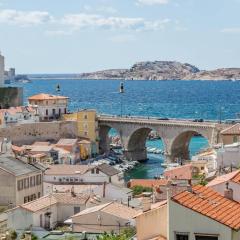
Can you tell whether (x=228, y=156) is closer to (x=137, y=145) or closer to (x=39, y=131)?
(x=39, y=131)

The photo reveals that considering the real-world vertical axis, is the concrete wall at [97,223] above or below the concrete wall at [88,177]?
above

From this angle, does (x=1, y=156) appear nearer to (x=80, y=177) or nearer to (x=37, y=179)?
(x=37, y=179)

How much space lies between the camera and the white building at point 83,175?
5684cm

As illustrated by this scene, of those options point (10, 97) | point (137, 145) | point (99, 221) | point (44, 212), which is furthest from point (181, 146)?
point (99, 221)

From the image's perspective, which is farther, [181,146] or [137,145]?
[137,145]

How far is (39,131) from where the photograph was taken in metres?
98.6

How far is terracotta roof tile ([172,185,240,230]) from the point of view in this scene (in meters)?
13.7

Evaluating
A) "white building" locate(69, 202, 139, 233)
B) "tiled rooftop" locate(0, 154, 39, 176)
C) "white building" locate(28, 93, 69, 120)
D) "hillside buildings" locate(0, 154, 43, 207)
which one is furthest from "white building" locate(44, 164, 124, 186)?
"white building" locate(28, 93, 69, 120)

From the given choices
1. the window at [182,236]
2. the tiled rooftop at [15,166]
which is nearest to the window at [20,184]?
the tiled rooftop at [15,166]

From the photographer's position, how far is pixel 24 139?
96812 millimetres

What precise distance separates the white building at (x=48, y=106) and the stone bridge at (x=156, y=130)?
227 inches

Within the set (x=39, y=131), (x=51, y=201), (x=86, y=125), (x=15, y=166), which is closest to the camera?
(x=51, y=201)

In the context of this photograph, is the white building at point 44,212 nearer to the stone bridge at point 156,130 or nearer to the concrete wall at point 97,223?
the concrete wall at point 97,223

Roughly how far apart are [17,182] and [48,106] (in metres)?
64.5
